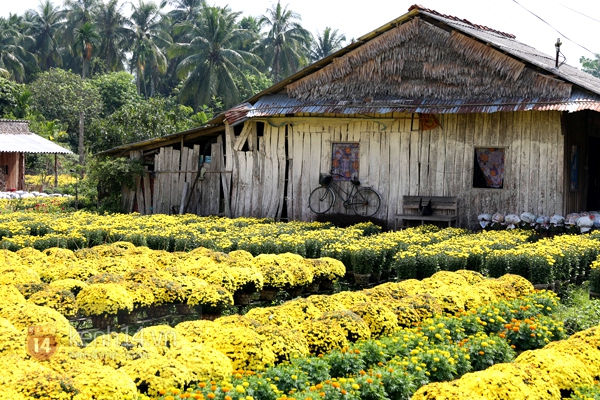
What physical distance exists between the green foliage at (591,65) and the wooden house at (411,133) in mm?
61456

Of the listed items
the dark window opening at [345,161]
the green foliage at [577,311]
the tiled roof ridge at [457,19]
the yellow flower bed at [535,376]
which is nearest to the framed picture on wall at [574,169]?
the tiled roof ridge at [457,19]

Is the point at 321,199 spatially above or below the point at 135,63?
below

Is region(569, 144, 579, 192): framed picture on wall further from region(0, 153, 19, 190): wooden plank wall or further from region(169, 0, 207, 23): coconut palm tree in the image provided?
region(169, 0, 207, 23): coconut palm tree

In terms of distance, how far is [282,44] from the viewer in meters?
55.9

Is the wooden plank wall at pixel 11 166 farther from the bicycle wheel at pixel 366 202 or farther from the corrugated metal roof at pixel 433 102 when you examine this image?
the bicycle wheel at pixel 366 202

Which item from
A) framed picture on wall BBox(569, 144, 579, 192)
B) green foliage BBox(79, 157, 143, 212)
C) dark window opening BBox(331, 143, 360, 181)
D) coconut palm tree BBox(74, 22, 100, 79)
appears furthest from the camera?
coconut palm tree BBox(74, 22, 100, 79)

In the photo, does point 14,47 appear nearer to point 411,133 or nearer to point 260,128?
point 260,128

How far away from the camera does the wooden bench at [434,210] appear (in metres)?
17.5

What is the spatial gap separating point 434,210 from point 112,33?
4708 cm

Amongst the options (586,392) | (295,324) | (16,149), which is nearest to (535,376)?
(586,392)

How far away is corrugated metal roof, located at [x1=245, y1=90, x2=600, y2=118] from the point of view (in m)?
15.5

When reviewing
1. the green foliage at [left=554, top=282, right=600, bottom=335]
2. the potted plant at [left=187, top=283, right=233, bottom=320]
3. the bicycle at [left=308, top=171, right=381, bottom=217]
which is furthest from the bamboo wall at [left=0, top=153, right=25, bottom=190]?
the green foliage at [left=554, top=282, right=600, bottom=335]

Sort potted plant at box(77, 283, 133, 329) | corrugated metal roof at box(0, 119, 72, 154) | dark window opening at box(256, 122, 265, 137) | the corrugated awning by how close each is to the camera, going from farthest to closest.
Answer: corrugated metal roof at box(0, 119, 72, 154)
the corrugated awning
dark window opening at box(256, 122, 265, 137)
potted plant at box(77, 283, 133, 329)

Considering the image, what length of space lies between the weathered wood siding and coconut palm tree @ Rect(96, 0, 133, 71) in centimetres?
4266
